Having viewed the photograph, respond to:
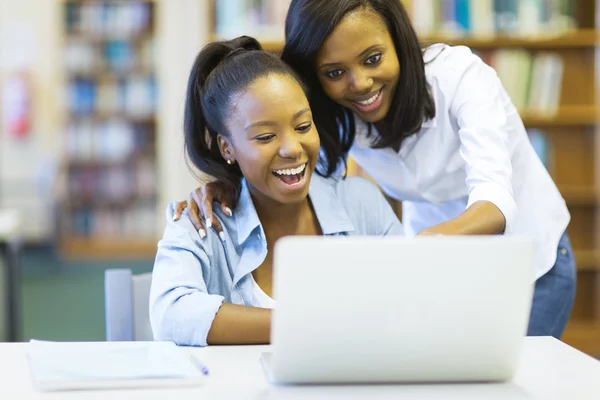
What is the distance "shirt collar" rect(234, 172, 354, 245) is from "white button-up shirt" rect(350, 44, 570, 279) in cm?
23

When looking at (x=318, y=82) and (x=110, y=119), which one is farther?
(x=110, y=119)

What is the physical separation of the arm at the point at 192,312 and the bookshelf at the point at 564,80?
2.43m

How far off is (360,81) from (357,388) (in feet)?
2.57

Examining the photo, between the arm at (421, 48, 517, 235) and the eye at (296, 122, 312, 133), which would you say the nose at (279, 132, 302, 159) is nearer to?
the eye at (296, 122, 312, 133)

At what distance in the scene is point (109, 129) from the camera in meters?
7.43

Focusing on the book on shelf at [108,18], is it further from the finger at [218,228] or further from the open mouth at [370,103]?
the finger at [218,228]

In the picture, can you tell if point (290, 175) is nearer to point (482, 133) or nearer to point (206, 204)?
point (206, 204)

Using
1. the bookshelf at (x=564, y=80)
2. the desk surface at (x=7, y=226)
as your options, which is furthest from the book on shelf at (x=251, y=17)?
the desk surface at (x=7, y=226)

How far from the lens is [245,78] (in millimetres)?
1661

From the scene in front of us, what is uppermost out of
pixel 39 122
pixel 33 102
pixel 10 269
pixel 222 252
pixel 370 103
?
pixel 370 103

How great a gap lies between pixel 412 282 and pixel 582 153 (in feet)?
11.2

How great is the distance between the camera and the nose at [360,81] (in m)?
1.73

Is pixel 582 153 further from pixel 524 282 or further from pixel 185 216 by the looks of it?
pixel 524 282

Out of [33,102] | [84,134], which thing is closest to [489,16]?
[84,134]
